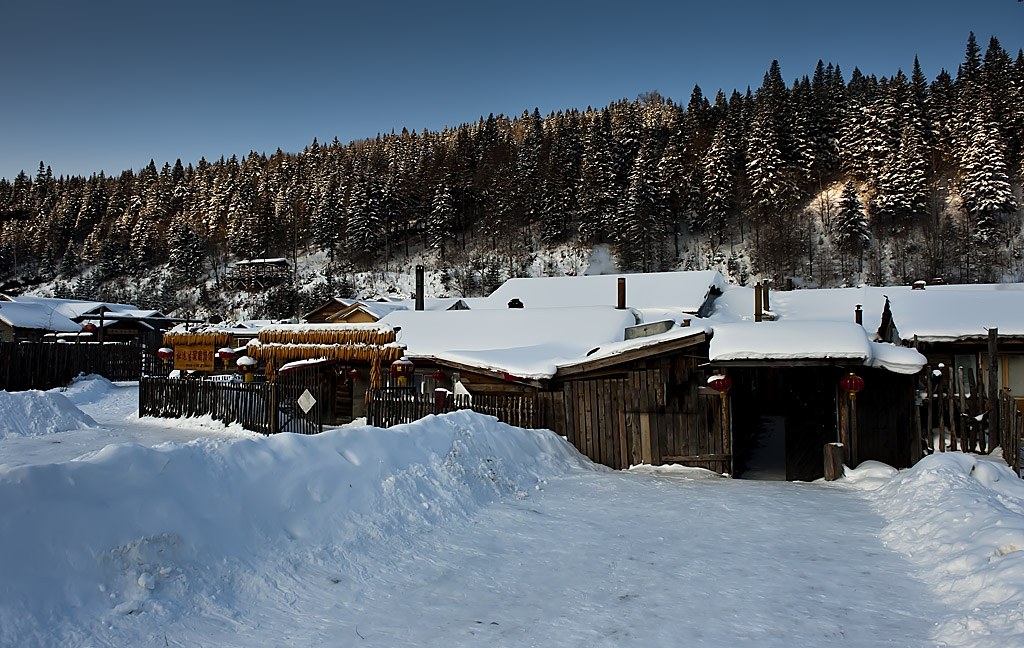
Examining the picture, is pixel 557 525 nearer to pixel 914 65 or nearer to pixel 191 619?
pixel 191 619

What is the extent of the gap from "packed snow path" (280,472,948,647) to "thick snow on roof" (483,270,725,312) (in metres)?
21.6

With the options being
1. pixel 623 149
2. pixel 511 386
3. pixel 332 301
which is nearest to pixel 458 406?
pixel 511 386

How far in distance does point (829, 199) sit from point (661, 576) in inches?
2524

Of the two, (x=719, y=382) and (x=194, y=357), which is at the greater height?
(x=719, y=382)

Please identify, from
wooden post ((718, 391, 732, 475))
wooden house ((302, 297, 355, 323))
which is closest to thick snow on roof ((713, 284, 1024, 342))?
wooden post ((718, 391, 732, 475))

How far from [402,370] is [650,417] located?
23.2ft

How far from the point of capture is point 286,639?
4199mm

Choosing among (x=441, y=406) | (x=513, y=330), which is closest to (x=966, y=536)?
(x=441, y=406)

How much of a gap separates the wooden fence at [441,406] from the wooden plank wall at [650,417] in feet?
3.26

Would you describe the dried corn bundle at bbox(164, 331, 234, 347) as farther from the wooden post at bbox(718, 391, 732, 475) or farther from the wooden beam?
the wooden post at bbox(718, 391, 732, 475)

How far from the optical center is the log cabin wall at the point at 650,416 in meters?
11.9

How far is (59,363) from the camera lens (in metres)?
28.0

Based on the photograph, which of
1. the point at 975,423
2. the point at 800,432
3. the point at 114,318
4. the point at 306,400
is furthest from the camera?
the point at 114,318

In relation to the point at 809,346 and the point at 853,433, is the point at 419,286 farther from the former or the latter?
the point at 853,433
